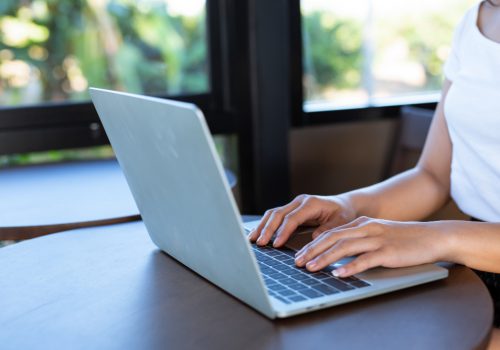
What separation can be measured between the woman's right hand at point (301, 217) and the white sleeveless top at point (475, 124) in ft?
0.89

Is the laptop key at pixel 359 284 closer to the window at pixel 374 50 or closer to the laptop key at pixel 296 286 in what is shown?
the laptop key at pixel 296 286

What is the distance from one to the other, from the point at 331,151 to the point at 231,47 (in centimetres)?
49

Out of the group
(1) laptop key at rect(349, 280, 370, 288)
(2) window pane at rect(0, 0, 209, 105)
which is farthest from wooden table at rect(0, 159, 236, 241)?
(1) laptop key at rect(349, 280, 370, 288)

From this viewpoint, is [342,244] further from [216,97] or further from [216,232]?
[216,97]

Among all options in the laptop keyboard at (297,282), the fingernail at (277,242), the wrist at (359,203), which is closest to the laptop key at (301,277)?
the laptop keyboard at (297,282)

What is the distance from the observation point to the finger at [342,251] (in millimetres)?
916

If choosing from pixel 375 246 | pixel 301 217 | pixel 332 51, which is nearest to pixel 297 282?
pixel 375 246

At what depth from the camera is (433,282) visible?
93cm

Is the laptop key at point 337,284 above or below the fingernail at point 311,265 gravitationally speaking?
below

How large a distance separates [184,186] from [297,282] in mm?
186

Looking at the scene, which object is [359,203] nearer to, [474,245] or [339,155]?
[474,245]

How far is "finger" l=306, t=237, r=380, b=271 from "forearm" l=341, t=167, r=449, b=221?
0.96 ft

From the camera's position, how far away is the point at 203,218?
2.73 feet

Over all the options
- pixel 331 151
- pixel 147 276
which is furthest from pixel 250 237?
pixel 331 151
